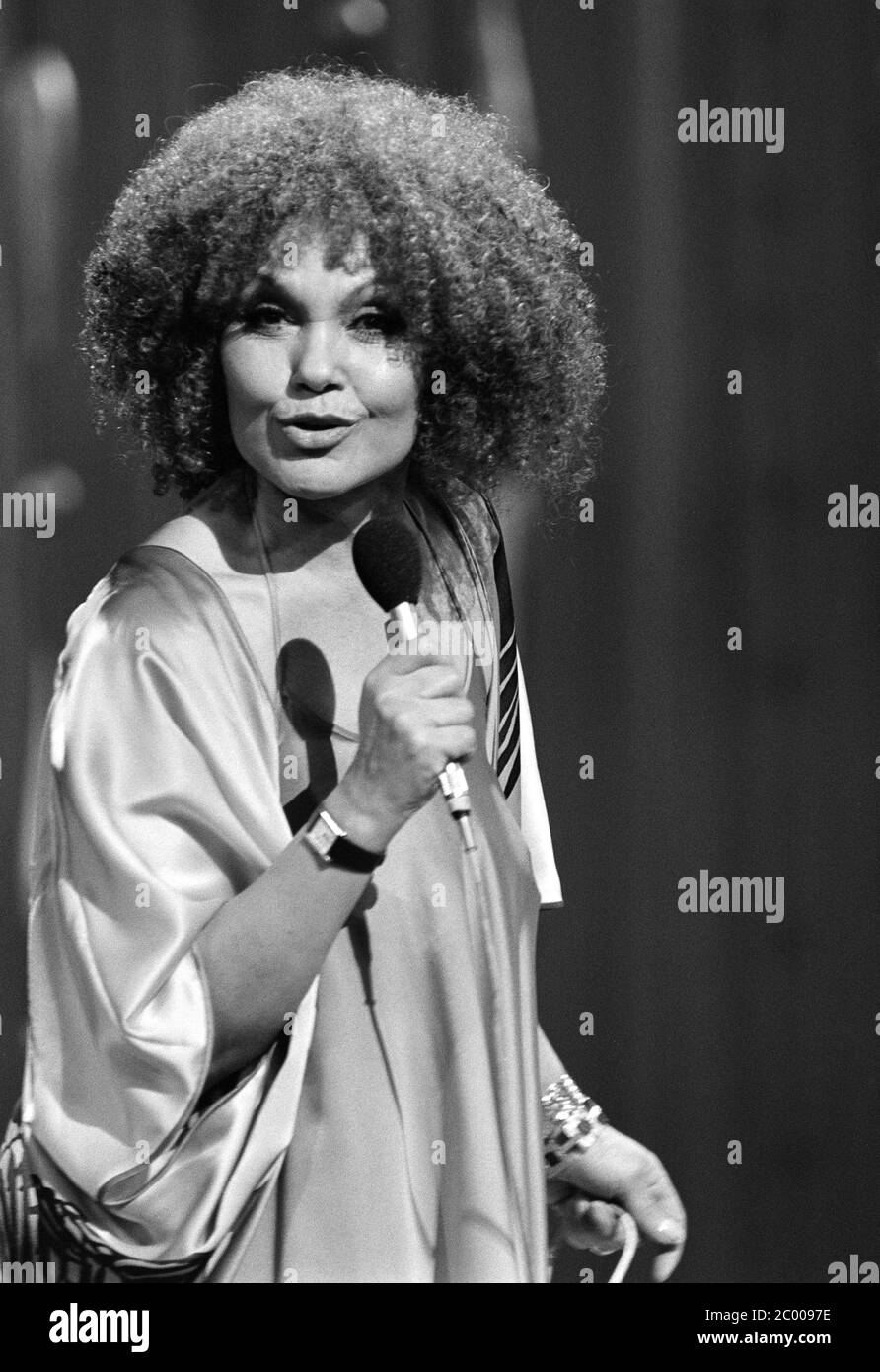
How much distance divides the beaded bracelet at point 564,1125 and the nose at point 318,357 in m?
0.69

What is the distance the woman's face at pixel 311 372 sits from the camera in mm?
1621

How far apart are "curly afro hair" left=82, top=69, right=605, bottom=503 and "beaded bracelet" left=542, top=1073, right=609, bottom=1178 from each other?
578 millimetres

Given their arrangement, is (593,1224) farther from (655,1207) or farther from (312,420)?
(312,420)

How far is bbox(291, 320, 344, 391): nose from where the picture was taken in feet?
5.28

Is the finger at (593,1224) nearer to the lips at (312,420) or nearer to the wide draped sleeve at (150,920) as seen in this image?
the wide draped sleeve at (150,920)

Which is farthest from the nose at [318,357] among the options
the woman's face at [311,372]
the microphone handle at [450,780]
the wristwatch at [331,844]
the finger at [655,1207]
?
the finger at [655,1207]

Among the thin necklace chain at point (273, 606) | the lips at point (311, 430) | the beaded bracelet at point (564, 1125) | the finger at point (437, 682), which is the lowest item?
the beaded bracelet at point (564, 1125)

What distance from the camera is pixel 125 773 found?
1562mm

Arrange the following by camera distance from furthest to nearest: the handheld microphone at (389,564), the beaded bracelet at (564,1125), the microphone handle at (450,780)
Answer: the beaded bracelet at (564,1125) < the handheld microphone at (389,564) < the microphone handle at (450,780)

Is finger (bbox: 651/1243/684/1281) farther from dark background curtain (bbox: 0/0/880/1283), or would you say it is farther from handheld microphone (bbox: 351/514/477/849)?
handheld microphone (bbox: 351/514/477/849)

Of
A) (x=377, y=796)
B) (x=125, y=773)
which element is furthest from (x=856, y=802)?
(x=125, y=773)

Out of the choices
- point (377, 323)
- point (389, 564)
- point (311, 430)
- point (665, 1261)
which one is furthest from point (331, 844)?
point (665, 1261)

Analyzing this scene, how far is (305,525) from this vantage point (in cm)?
167
